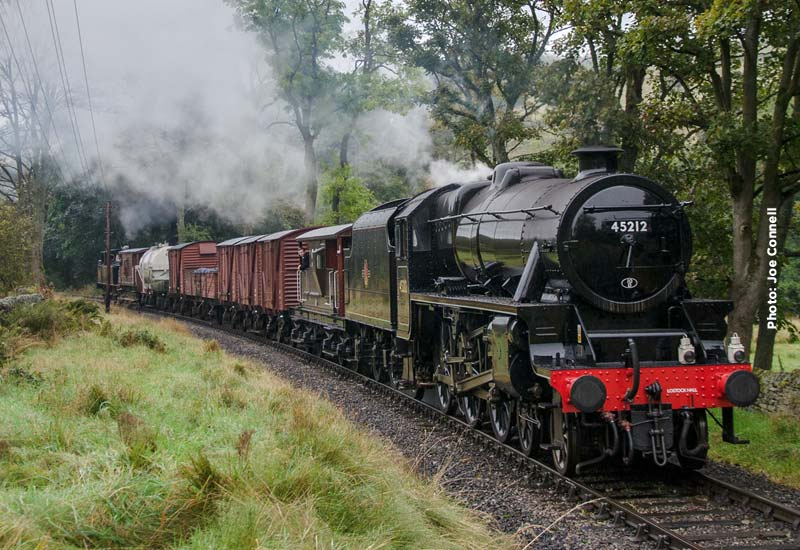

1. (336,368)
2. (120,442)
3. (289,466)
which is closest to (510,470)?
(289,466)

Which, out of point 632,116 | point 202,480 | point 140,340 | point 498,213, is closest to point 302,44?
point 140,340

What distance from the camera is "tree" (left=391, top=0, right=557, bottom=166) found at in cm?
2027

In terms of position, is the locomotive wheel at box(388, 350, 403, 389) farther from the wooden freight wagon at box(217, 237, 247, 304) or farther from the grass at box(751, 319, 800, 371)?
the wooden freight wagon at box(217, 237, 247, 304)

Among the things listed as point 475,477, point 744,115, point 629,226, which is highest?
point 744,115

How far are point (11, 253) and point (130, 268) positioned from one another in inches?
604

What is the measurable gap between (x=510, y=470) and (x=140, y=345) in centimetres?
1045

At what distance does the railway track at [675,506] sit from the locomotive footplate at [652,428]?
425 mm

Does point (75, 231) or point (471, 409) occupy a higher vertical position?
point (75, 231)

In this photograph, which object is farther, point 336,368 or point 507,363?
point 336,368

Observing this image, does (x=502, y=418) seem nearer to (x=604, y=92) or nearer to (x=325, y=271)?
(x=604, y=92)

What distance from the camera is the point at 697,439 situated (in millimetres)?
7859

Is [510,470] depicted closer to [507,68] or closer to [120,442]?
[120,442]

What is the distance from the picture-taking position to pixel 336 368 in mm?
16750

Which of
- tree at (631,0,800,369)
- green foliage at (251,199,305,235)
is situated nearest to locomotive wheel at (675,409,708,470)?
tree at (631,0,800,369)
